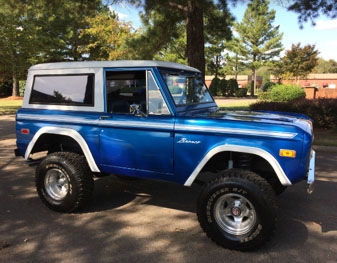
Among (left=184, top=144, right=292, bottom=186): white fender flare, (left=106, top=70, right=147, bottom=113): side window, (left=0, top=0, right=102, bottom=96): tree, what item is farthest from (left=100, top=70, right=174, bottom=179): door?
(left=0, top=0, right=102, bottom=96): tree

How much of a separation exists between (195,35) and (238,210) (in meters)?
7.90

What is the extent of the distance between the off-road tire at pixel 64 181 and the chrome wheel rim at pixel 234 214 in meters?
1.81

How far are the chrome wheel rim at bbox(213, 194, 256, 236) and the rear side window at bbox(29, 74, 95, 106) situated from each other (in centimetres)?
208

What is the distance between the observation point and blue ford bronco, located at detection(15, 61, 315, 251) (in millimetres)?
3666

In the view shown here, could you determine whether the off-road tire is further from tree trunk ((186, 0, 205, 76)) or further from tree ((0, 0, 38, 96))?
tree ((0, 0, 38, 96))

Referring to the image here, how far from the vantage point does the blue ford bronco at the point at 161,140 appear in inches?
144

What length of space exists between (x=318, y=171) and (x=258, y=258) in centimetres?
403

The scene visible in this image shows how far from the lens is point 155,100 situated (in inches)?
167

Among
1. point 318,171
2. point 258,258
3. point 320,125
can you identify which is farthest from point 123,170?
point 320,125

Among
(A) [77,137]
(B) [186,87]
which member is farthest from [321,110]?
(A) [77,137]

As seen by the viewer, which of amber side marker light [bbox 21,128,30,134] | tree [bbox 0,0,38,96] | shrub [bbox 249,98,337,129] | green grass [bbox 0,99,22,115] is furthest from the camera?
tree [bbox 0,0,38,96]

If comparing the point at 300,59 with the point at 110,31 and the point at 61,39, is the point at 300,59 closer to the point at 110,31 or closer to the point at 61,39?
the point at 110,31

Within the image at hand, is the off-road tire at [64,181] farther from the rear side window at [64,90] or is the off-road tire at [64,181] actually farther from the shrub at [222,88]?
the shrub at [222,88]

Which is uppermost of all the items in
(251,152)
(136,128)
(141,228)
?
(136,128)
